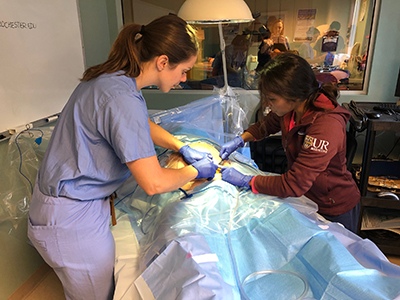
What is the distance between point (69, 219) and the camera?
37.5 inches

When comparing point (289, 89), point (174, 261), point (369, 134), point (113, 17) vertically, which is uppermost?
point (113, 17)

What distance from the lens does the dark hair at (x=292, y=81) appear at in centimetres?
108

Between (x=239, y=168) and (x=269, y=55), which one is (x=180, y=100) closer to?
(x=269, y=55)

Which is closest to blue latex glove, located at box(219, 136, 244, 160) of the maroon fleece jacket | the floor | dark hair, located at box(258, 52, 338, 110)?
the maroon fleece jacket

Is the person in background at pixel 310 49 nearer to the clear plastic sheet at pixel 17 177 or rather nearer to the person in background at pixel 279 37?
the person in background at pixel 279 37

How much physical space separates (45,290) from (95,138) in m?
1.24

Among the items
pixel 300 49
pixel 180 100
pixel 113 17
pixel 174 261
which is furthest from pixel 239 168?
pixel 113 17

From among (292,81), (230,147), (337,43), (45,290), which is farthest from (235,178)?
(337,43)

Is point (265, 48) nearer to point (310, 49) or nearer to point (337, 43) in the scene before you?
point (310, 49)

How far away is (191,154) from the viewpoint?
1295 millimetres

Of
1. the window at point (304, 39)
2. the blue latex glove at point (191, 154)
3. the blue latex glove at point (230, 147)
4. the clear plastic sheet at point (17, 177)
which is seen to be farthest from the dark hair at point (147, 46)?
the window at point (304, 39)

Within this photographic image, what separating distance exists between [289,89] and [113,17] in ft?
7.40

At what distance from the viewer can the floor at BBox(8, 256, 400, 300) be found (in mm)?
1599

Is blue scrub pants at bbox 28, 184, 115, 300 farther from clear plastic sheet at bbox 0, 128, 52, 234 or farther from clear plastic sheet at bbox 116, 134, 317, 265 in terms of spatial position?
clear plastic sheet at bbox 0, 128, 52, 234
